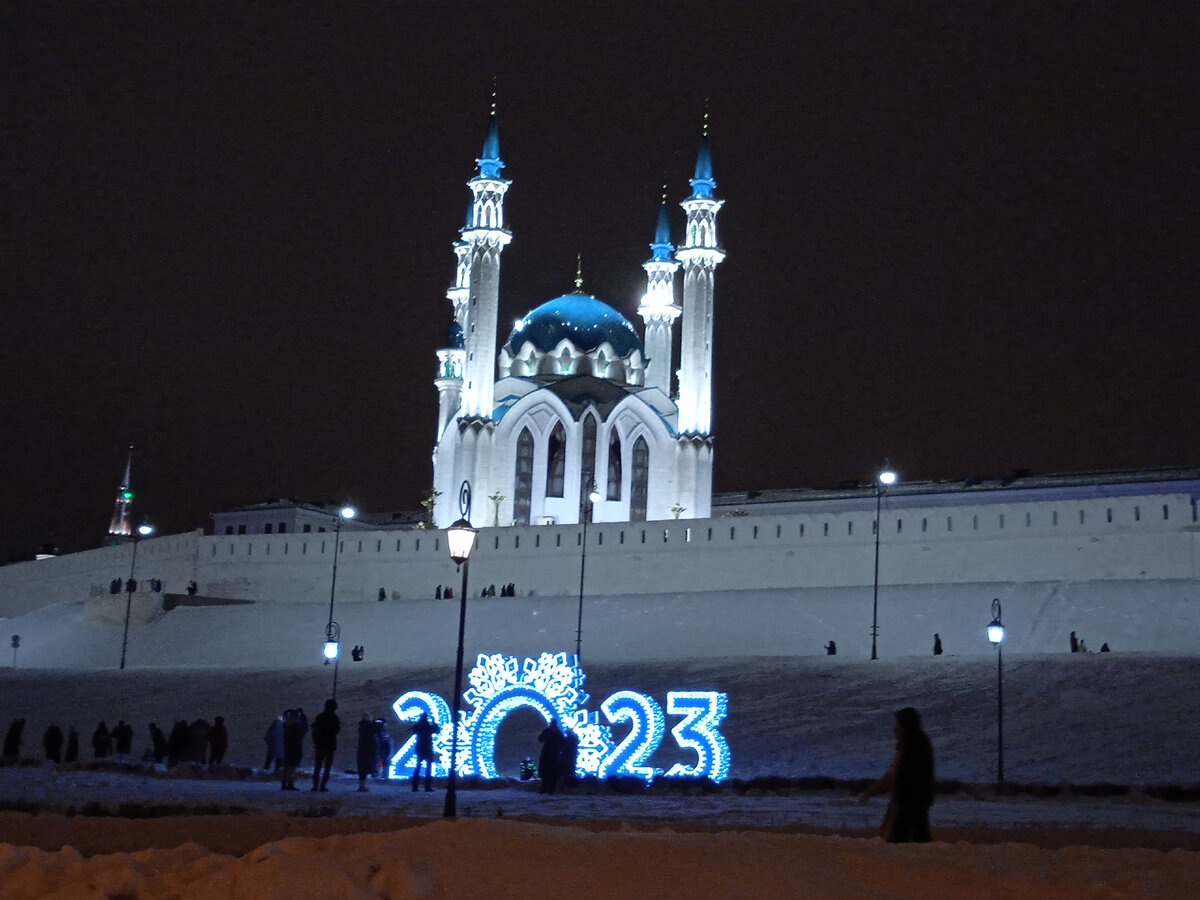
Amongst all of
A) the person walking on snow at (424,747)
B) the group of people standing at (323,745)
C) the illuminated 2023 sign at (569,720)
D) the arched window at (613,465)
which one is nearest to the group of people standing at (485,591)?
the arched window at (613,465)

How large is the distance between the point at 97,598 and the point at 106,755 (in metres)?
23.3

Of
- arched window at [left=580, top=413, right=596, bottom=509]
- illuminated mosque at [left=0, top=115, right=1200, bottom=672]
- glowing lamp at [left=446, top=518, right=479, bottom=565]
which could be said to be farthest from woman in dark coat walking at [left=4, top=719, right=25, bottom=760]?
arched window at [left=580, top=413, right=596, bottom=509]

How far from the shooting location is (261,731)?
27.3 m

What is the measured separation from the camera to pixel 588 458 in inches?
2008

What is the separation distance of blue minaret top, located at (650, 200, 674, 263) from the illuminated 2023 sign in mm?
38301

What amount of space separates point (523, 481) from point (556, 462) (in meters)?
1.30

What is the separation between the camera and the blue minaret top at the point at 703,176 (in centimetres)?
5144

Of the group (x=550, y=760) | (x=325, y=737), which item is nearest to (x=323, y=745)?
(x=325, y=737)

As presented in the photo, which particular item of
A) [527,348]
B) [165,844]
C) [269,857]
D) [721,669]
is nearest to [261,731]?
[721,669]

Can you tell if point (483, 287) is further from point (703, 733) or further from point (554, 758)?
point (554, 758)

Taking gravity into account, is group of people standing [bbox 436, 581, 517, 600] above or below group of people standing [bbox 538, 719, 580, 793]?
above

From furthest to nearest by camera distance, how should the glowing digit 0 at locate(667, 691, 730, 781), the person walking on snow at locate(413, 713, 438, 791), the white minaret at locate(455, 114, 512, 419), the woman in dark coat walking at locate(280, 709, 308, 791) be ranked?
1. the white minaret at locate(455, 114, 512, 419)
2. the glowing digit 0 at locate(667, 691, 730, 781)
3. the person walking on snow at locate(413, 713, 438, 791)
4. the woman in dark coat walking at locate(280, 709, 308, 791)

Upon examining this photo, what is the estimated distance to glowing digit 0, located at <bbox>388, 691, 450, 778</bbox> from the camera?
1886 centimetres

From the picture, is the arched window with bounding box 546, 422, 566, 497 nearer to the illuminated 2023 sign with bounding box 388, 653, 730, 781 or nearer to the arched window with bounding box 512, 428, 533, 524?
the arched window with bounding box 512, 428, 533, 524
